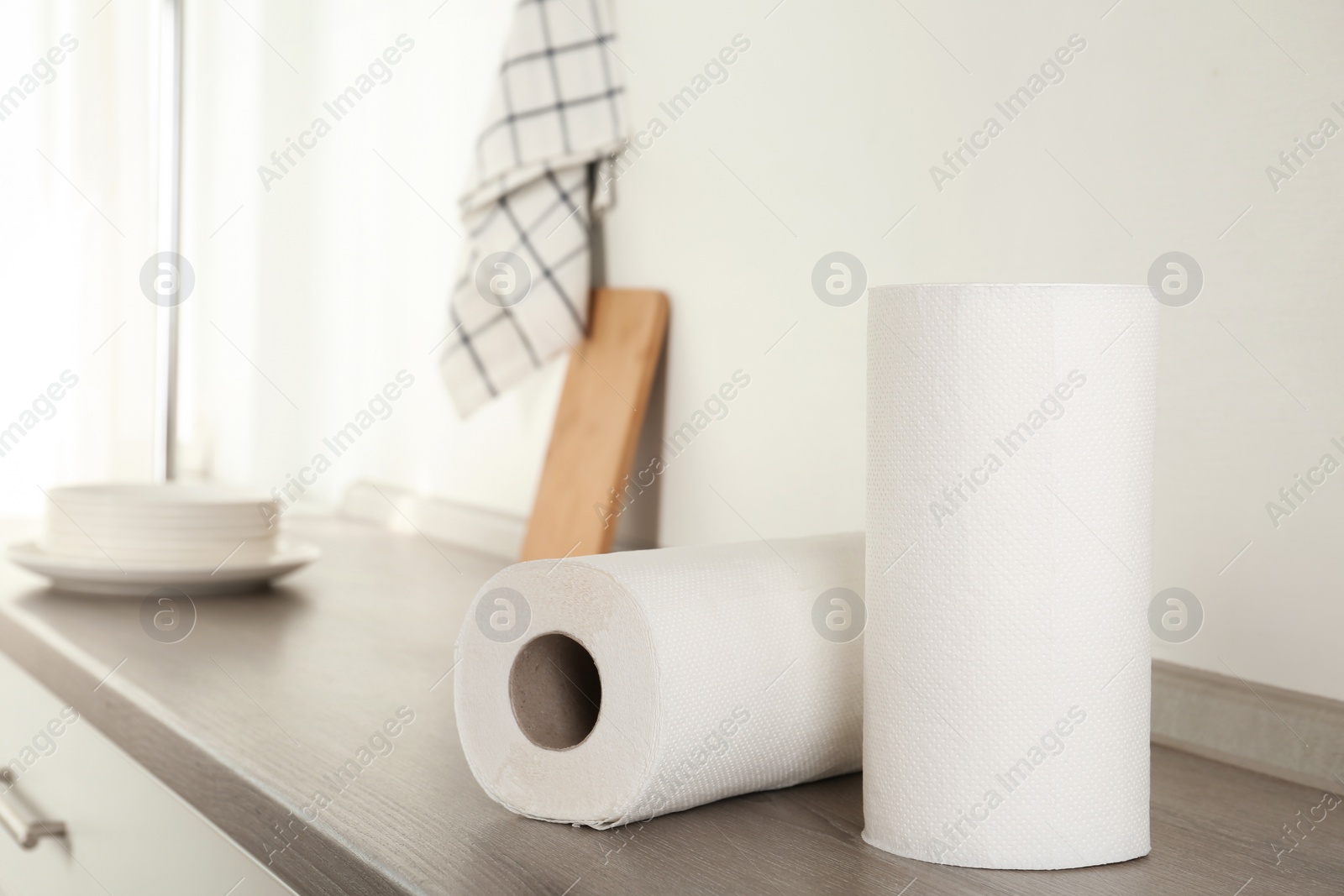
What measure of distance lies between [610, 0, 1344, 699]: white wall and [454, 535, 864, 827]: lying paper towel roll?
0.26 m

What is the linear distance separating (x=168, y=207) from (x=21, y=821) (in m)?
1.59

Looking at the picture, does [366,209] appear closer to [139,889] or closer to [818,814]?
[139,889]

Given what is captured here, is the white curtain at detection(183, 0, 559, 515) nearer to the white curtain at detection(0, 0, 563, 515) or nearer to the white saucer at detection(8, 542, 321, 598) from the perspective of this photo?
the white curtain at detection(0, 0, 563, 515)

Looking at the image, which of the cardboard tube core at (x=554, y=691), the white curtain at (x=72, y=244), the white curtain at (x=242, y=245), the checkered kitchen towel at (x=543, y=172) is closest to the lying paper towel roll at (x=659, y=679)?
the cardboard tube core at (x=554, y=691)

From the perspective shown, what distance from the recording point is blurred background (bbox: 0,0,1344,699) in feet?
2.21

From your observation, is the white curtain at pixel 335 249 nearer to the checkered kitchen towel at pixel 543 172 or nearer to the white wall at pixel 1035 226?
the checkered kitchen towel at pixel 543 172

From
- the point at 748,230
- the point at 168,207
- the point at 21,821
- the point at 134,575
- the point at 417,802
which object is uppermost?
the point at 748,230

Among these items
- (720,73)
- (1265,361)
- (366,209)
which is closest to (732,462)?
(720,73)

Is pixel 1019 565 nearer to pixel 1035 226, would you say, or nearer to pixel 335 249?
pixel 1035 226

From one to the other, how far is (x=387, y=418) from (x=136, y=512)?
2.02 ft

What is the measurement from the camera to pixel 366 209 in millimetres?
1742

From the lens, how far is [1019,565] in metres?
0.48

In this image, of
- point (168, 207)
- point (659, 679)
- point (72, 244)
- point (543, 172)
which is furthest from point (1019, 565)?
point (168, 207)

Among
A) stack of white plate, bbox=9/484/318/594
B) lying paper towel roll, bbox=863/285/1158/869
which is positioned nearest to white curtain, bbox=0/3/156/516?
stack of white plate, bbox=9/484/318/594
